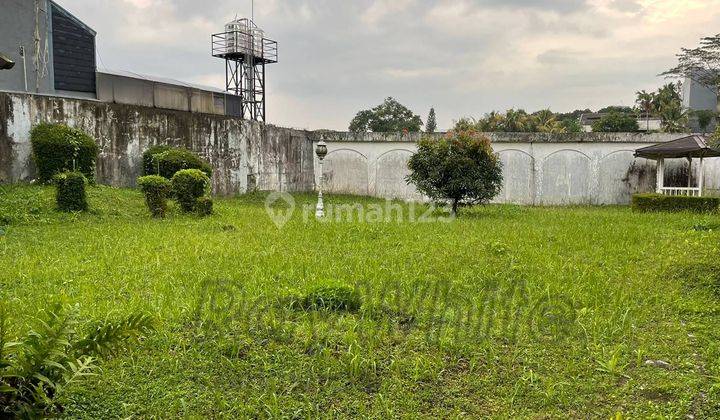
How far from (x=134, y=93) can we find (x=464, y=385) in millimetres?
14046

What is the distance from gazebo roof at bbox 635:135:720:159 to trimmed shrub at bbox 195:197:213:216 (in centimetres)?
1196

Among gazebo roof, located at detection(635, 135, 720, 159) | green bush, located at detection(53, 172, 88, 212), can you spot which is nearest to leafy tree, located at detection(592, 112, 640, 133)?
gazebo roof, located at detection(635, 135, 720, 159)

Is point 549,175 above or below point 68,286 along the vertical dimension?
above

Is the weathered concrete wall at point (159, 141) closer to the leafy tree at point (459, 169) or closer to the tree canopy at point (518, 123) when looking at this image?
the leafy tree at point (459, 169)

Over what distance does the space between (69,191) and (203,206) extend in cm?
222

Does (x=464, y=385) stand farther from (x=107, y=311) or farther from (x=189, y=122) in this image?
(x=189, y=122)

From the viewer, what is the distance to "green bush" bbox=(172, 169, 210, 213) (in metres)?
9.65

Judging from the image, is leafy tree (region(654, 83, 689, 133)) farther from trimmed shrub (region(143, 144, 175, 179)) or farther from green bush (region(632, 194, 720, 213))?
trimmed shrub (region(143, 144, 175, 179))

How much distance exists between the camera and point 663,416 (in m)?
2.49

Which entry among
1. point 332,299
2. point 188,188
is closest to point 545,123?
point 188,188

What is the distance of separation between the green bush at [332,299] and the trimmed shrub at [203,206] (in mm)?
6233

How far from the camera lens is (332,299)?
381 cm

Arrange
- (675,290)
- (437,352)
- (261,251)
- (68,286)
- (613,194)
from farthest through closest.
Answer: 1. (613,194)
2. (261,251)
3. (675,290)
4. (68,286)
5. (437,352)

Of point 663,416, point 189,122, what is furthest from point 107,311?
point 189,122
